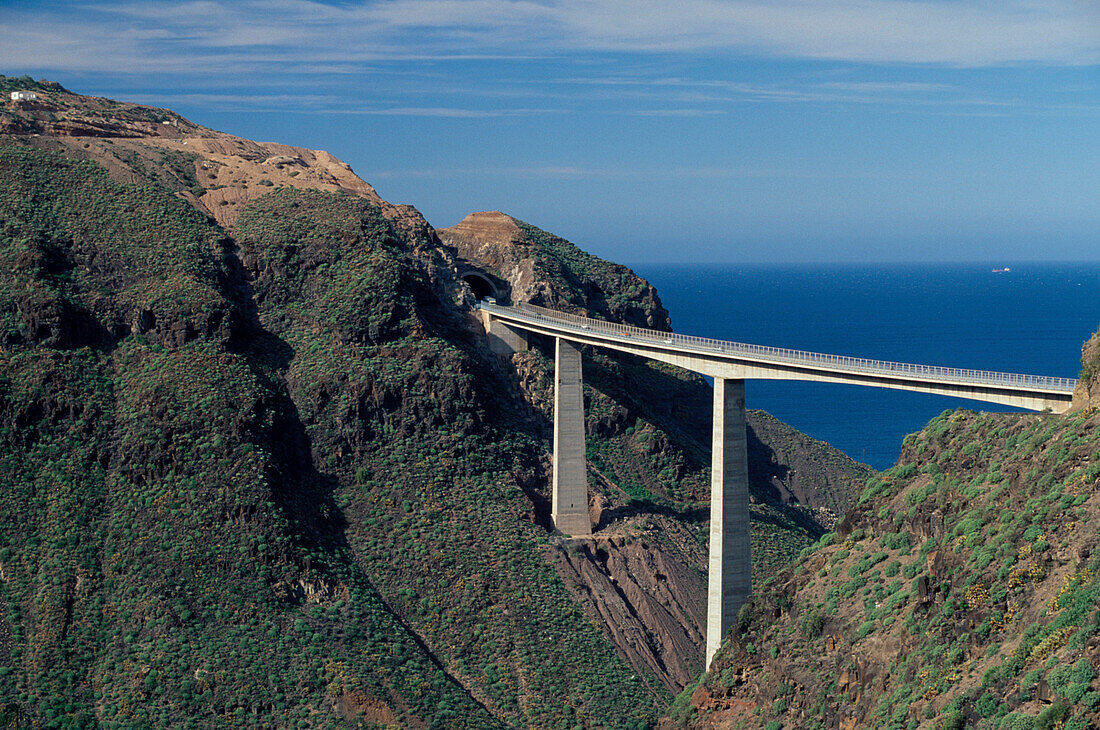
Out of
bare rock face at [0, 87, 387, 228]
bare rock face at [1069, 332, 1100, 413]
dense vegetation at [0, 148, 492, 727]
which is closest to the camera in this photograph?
bare rock face at [1069, 332, 1100, 413]

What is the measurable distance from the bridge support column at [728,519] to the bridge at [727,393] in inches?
2.1

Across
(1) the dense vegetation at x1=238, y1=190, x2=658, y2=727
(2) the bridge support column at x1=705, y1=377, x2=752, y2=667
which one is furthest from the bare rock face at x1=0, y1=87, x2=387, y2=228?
(2) the bridge support column at x1=705, y1=377, x2=752, y2=667

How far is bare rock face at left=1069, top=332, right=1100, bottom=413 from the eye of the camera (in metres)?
53.8

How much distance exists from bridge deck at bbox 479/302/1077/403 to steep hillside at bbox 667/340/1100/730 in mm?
4529

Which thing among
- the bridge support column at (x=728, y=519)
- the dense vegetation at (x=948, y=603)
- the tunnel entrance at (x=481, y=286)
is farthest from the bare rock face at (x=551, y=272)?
the dense vegetation at (x=948, y=603)

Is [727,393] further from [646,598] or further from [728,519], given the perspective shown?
[646,598]

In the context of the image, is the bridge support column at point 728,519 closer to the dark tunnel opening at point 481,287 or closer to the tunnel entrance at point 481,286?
the tunnel entrance at point 481,286

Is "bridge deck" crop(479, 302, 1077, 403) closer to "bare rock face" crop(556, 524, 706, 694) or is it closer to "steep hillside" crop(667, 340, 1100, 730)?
"steep hillside" crop(667, 340, 1100, 730)

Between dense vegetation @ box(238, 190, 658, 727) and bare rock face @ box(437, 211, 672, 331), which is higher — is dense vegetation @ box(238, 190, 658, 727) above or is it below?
below

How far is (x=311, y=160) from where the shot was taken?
131m

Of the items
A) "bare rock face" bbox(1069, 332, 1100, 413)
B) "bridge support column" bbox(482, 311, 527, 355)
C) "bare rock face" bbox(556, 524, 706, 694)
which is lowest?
"bare rock face" bbox(556, 524, 706, 694)

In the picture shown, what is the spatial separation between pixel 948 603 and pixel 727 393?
28602 millimetres

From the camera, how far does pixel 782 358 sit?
238 feet

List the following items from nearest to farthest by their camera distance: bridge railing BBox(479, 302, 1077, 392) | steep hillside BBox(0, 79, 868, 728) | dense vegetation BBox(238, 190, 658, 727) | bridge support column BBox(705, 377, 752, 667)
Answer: bridge railing BBox(479, 302, 1077, 392), bridge support column BBox(705, 377, 752, 667), steep hillside BBox(0, 79, 868, 728), dense vegetation BBox(238, 190, 658, 727)
